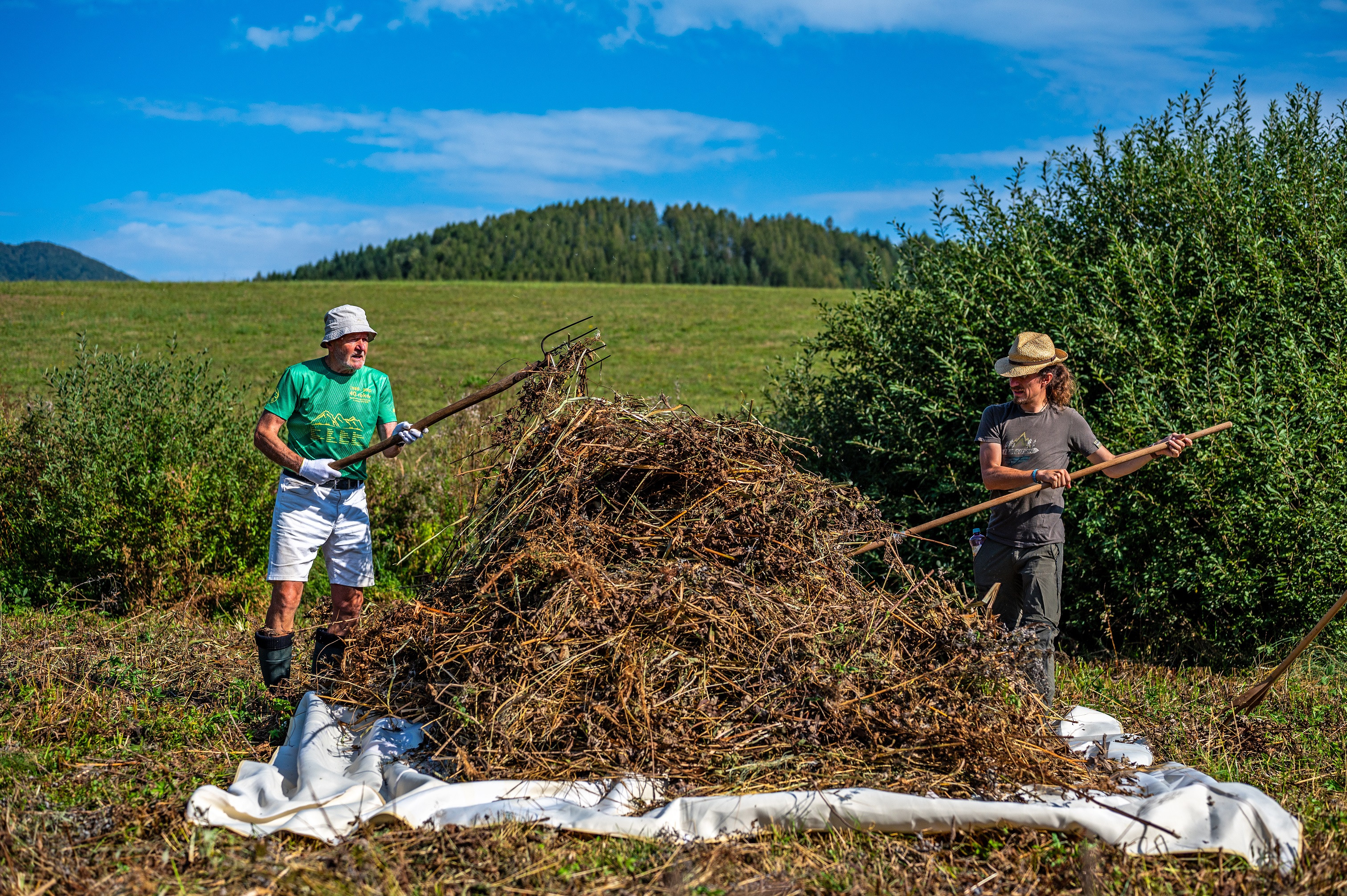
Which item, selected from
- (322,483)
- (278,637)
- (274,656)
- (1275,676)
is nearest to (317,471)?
(322,483)

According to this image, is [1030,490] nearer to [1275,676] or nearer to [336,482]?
[1275,676]

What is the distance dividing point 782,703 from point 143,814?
240 cm

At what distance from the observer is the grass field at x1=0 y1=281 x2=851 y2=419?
1888 centimetres

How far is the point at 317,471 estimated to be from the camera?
4.45m

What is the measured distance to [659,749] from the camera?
349 cm

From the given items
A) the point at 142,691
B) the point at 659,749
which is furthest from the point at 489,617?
the point at 142,691

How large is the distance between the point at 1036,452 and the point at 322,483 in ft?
11.8

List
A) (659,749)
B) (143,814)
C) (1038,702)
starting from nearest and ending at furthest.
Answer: (143,814), (659,749), (1038,702)

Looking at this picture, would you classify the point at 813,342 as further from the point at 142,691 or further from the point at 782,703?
the point at 142,691

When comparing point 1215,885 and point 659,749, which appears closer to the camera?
point 1215,885

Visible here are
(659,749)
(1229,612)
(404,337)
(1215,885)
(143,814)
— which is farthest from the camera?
(404,337)

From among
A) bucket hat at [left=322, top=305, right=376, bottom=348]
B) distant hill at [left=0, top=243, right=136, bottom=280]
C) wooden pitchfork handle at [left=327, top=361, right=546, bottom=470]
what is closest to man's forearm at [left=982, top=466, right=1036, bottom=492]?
wooden pitchfork handle at [left=327, top=361, right=546, bottom=470]


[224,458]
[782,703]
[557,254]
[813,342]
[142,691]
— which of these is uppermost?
[557,254]

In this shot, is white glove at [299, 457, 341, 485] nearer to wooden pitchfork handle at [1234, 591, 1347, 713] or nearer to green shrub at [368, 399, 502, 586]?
green shrub at [368, 399, 502, 586]
